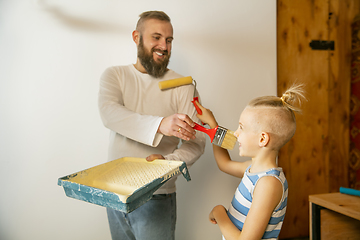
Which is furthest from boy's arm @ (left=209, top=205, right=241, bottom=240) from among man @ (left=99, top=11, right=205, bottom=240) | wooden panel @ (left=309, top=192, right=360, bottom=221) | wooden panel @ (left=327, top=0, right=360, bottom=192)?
wooden panel @ (left=327, top=0, right=360, bottom=192)

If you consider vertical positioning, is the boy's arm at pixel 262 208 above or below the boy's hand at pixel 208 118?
A: below

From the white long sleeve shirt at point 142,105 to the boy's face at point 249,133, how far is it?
29cm

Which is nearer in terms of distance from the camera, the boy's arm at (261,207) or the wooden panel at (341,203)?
the boy's arm at (261,207)

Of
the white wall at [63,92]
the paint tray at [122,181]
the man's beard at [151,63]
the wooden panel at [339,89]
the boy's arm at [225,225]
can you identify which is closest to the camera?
the paint tray at [122,181]

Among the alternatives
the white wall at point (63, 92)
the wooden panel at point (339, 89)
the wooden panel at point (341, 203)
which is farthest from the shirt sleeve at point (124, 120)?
the wooden panel at point (339, 89)

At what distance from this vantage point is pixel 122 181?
83cm

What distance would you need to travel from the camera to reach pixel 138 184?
0.79m

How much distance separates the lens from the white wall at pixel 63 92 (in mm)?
1524

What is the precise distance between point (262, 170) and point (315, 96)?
5.08 ft

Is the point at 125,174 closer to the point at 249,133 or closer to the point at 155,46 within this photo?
the point at 249,133

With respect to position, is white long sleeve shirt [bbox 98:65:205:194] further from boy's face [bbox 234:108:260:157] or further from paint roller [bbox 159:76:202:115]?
boy's face [bbox 234:108:260:157]

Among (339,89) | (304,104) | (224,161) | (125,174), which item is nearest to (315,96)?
(304,104)

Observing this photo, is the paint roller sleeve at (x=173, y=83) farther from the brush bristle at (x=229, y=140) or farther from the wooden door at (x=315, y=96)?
the wooden door at (x=315, y=96)

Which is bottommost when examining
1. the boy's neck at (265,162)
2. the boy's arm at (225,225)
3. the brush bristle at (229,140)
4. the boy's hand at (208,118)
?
the boy's arm at (225,225)
